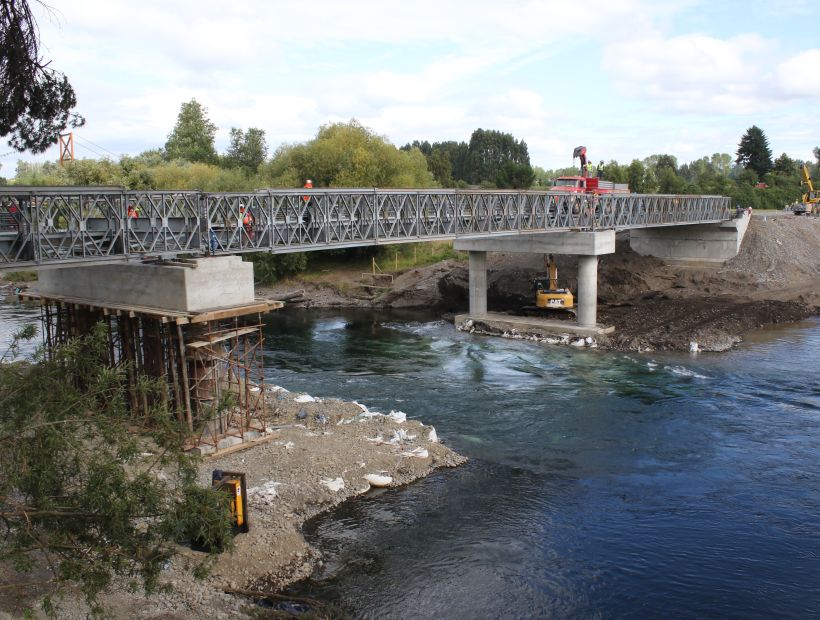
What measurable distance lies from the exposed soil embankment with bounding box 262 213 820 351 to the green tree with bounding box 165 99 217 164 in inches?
1690

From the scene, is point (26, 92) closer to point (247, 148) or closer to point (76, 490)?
point (76, 490)

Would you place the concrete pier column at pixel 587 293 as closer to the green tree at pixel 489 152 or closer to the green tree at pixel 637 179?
the green tree at pixel 637 179

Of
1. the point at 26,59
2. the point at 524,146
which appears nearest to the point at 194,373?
the point at 26,59

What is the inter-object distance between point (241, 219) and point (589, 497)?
1323 centimetres

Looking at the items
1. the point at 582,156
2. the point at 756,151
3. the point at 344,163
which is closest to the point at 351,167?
the point at 344,163

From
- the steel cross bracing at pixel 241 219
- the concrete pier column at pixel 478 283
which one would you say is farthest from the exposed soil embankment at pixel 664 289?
the steel cross bracing at pixel 241 219

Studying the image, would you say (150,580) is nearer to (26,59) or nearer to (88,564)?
(88,564)

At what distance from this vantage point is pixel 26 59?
15.5 m

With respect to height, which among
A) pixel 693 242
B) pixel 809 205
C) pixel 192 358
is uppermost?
pixel 809 205

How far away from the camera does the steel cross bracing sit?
733 inches

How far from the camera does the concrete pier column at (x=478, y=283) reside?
4438 centimetres

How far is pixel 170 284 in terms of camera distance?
2044 centimetres

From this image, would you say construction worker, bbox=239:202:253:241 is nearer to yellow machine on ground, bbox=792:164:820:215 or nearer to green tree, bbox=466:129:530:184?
yellow machine on ground, bbox=792:164:820:215

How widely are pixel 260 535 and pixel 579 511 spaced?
25.8 feet
